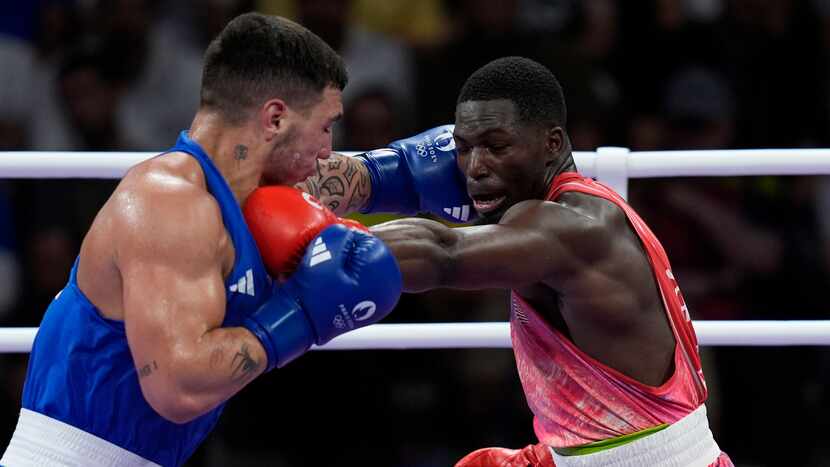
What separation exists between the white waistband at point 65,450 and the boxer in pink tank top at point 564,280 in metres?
0.65

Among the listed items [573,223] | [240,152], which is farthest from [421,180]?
[240,152]

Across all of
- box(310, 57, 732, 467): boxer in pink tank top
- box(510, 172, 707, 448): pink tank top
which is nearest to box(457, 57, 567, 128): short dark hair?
box(310, 57, 732, 467): boxer in pink tank top

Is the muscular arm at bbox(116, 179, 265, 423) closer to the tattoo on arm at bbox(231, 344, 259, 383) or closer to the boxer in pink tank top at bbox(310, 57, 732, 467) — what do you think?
the tattoo on arm at bbox(231, 344, 259, 383)

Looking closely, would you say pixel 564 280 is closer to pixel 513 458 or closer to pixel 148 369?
pixel 513 458

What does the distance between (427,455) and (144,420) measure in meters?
2.38

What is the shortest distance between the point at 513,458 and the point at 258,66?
1.11 meters

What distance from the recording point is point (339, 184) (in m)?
2.93

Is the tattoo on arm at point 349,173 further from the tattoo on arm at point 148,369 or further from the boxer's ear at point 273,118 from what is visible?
the tattoo on arm at point 148,369

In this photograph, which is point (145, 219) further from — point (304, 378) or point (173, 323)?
point (304, 378)

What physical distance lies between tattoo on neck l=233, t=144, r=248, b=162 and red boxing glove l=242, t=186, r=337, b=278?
0.07 meters

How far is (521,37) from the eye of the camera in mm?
5012

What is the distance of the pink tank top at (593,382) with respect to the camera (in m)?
2.49

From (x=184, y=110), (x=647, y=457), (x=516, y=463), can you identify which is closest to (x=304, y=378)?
(x=184, y=110)

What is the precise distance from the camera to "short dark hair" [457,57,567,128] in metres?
2.61
